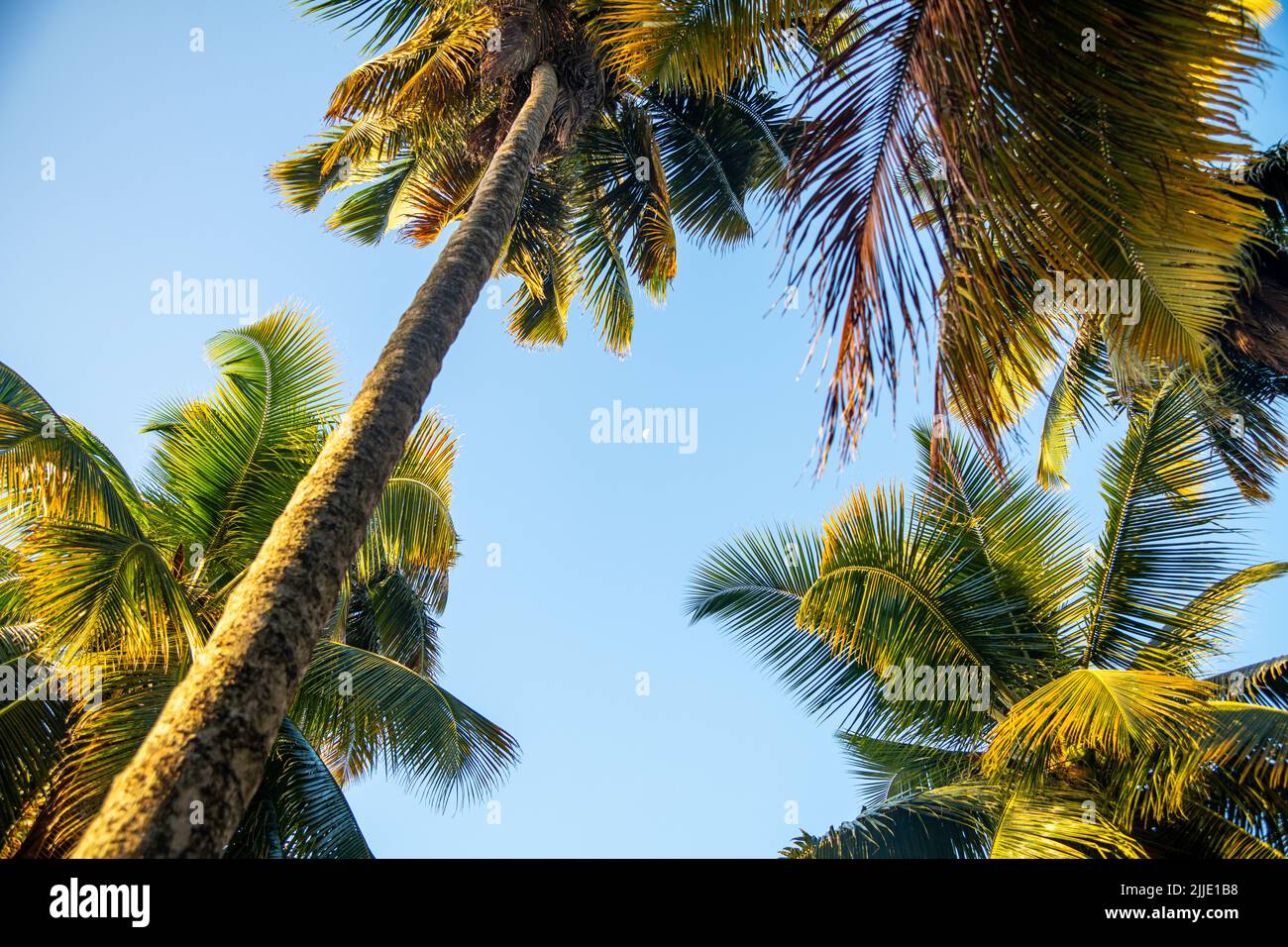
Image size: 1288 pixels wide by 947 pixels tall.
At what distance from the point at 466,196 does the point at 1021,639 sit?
8252 millimetres

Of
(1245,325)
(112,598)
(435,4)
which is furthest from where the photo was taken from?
(435,4)

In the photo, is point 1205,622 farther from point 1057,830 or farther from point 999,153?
point 999,153

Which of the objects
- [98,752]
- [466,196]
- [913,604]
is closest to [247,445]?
[98,752]

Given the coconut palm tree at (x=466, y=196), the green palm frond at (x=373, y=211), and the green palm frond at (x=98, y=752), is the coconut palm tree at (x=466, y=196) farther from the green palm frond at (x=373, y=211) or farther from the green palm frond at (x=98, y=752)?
the green palm frond at (x=98, y=752)

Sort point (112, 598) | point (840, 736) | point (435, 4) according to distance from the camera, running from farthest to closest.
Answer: point (840, 736), point (435, 4), point (112, 598)

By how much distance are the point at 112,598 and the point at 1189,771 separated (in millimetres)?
7577

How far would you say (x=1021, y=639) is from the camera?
22.6 ft

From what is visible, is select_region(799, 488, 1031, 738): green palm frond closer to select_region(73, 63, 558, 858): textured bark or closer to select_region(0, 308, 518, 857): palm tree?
select_region(0, 308, 518, 857): palm tree

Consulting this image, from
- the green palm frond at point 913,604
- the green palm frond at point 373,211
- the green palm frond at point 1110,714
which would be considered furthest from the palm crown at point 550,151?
the green palm frond at point 1110,714

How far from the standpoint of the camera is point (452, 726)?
21.2 feet

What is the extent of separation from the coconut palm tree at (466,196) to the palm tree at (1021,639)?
412 cm

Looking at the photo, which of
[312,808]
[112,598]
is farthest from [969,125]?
[312,808]

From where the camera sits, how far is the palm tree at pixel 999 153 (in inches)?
97.0

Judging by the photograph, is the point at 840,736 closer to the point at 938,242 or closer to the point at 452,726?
the point at 452,726
